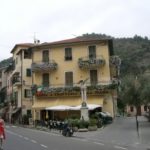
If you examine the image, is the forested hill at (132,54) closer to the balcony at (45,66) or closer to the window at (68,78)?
the window at (68,78)

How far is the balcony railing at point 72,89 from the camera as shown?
48.3 m

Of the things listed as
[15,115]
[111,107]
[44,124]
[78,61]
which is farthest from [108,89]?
[15,115]

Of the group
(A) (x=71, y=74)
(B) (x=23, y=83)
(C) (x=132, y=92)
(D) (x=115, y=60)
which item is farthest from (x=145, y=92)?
(B) (x=23, y=83)

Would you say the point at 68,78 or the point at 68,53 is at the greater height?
the point at 68,53

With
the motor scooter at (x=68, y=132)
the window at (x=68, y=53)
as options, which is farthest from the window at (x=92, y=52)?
the motor scooter at (x=68, y=132)

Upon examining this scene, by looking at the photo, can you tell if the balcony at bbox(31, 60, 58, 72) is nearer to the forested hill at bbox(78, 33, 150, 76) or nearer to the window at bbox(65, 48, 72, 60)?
the window at bbox(65, 48, 72, 60)

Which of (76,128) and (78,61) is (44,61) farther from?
(76,128)

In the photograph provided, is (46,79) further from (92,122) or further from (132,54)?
(132,54)

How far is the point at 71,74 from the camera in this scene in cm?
5188

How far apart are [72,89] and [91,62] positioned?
4186 millimetres

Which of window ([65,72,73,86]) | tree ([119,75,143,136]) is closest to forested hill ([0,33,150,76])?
window ([65,72,73,86])

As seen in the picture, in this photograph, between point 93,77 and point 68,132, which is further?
point 93,77

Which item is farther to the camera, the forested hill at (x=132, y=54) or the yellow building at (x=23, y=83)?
the forested hill at (x=132, y=54)

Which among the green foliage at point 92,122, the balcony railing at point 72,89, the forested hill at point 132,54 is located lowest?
the green foliage at point 92,122
